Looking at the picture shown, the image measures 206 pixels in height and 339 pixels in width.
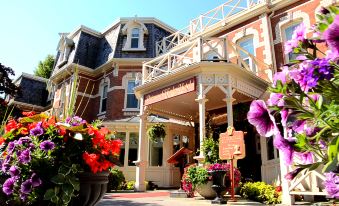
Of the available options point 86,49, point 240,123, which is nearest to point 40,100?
point 86,49

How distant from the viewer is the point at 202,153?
8.81m

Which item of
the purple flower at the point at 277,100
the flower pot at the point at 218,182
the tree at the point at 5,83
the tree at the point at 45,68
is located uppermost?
Result: the tree at the point at 45,68

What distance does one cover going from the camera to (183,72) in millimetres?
A: 9875

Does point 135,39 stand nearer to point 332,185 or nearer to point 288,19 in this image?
point 288,19

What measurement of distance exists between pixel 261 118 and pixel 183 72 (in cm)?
863

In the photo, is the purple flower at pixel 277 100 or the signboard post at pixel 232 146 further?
the signboard post at pixel 232 146

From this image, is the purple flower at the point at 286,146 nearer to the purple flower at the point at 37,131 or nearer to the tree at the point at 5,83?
the purple flower at the point at 37,131

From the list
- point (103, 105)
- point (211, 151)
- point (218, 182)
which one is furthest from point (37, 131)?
point (103, 105)

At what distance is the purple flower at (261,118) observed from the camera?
1.30 metres

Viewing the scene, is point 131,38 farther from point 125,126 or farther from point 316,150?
point 316,150

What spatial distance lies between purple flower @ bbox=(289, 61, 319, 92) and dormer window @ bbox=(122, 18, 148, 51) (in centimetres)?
1808

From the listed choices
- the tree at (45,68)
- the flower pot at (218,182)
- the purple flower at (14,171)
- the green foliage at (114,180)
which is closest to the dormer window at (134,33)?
the green foliage at (114,180)

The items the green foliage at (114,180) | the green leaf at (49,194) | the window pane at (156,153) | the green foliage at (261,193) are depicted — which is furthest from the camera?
the window pane at (156,153)

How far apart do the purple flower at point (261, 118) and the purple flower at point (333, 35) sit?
0.43m
